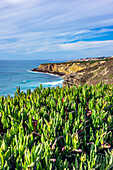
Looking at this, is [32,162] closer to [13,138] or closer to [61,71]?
[13,138]

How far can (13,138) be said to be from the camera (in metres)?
2.61

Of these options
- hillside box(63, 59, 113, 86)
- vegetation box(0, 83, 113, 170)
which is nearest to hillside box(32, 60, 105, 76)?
hillside box(63, 59, 113, 86)

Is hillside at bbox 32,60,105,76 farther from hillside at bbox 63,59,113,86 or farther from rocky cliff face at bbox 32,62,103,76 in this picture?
hillside at bbox 63,59,113,86

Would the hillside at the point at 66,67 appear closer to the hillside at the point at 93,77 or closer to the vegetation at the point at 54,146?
the hillside at the point at 93,77

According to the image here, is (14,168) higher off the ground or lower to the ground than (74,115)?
lower

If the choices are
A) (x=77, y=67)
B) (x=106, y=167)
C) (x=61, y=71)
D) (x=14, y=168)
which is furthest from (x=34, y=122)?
(x=61, y=71)

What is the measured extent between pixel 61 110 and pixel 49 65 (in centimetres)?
11513

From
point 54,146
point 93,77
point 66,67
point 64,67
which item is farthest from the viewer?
point 64,67

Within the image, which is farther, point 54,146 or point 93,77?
point 93,77

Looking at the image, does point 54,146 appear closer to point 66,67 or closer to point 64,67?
point 66,67

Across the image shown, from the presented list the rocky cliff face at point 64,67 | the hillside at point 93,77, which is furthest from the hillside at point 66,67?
the hillside at point 93,77

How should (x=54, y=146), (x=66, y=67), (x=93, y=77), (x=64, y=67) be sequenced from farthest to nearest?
1. (x=64, y=67)
2. (x=66, y=67)
3. (x=93, y=77)
4. (x=54, y=146)

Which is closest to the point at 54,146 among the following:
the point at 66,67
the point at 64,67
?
the point at 66,67

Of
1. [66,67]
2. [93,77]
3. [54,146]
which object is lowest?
[54,146]
